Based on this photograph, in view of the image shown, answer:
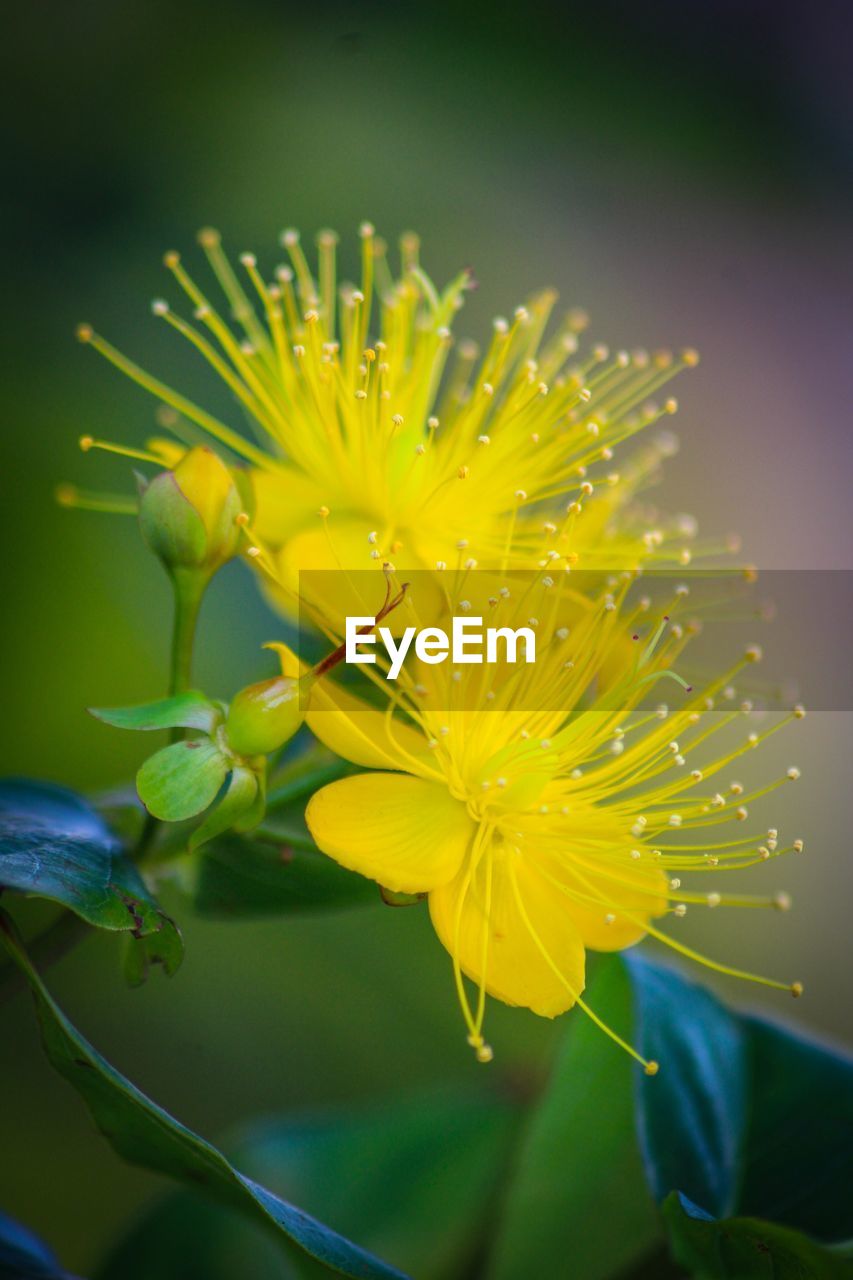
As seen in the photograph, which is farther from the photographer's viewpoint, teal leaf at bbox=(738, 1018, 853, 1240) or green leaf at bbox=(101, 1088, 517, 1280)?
green leaf at bbox=(101, 1088, 517, 1280)

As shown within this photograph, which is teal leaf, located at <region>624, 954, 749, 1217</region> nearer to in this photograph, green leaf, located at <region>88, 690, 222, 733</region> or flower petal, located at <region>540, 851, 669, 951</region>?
flower petal, located at <region>540, 851, 669, 951</region>

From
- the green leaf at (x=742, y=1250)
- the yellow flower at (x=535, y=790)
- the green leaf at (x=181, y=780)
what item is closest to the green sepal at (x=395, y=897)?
the yellow flower at (x=535, y=790)

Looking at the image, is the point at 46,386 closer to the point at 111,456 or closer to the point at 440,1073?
the point at 111,456

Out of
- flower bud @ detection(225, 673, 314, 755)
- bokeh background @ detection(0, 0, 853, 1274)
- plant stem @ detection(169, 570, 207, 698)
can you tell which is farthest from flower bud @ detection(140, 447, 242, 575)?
bokeh background @ detection(0, 0, 853, 1274)

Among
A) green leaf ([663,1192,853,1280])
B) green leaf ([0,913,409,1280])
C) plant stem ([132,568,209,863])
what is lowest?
green leaf ([663,1192,853,1280])

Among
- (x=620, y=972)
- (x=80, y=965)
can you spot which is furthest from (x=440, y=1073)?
(x=620, y=972)

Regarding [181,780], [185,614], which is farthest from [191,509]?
[181,780]
